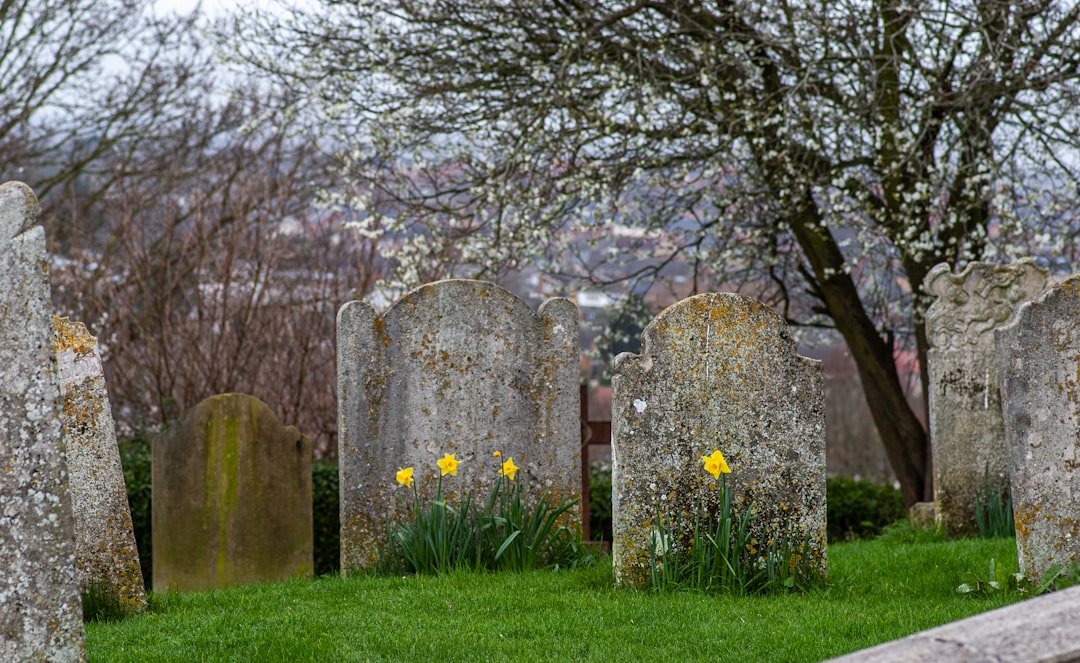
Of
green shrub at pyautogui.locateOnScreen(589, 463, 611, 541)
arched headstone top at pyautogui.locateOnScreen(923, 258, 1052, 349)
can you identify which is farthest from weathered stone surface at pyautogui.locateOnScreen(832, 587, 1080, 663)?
green shrub at pyautogui.locateOnScreen(589, 463, 611, 541)

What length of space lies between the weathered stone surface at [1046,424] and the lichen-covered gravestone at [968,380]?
2.62m

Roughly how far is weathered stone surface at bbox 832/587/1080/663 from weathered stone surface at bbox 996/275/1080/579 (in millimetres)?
2741

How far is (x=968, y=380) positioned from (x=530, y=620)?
4377 mm

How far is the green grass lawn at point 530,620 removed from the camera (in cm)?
398

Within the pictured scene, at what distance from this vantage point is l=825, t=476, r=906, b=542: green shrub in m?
10.3

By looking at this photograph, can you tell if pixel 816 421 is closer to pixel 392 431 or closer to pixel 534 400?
pixel 534 400

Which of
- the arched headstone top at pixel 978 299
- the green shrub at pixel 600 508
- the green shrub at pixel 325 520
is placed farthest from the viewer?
the green shrub at pixel 600 508

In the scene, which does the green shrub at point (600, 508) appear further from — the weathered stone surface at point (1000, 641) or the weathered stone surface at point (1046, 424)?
the weathered stone surface at point (1000, 641)

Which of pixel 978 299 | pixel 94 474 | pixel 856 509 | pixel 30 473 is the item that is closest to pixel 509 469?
pixel 94 474

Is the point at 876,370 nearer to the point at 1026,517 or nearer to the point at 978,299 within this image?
the point at 978,299

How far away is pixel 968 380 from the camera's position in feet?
24.3

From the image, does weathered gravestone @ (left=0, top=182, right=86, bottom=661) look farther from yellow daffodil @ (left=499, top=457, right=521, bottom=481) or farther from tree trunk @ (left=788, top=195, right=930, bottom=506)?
tree trunk @ (left=788, top=195, right=930, bottom=506)

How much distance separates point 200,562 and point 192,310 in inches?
240

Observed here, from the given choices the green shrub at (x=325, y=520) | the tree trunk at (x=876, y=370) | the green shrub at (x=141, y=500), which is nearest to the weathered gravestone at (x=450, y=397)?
the green shrub at (x=325, y=520)
